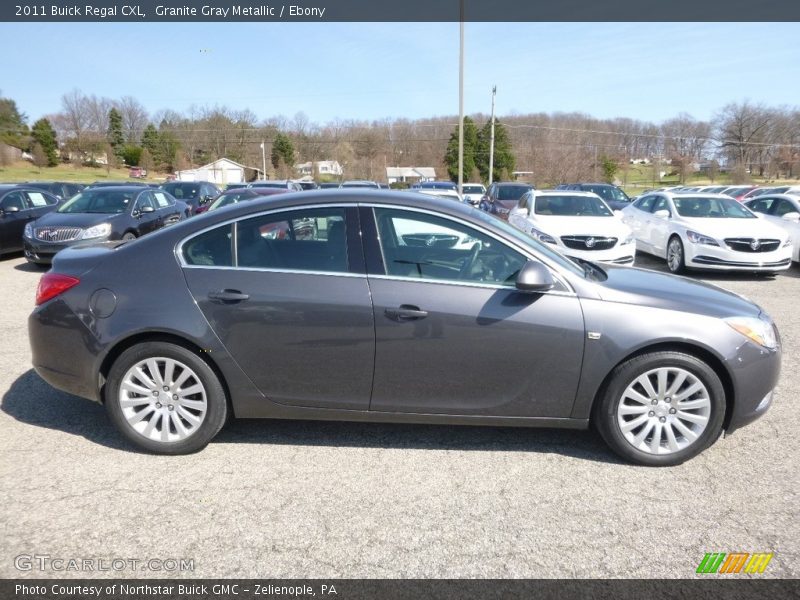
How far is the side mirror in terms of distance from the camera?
3.30 metres

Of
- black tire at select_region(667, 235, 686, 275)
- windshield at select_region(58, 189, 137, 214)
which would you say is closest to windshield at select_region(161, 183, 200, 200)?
windshield at select_region(58, 189, 137, 214)

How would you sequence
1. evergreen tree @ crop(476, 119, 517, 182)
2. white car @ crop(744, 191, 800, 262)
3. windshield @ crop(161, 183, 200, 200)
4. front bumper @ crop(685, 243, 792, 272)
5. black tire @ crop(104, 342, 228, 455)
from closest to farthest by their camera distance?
black tire @ crop(104, 342, 228, 455) → front bumper @ crop(685, 243, 792, 272) → white car @ crop(744, 191, 800, 262) → windshield @ crop(161, 183, 200, 200) → evergreen tree @ crop(476, 119, 517, 182)

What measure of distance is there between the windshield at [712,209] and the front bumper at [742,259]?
126 cm

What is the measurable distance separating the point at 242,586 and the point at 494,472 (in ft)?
5.22

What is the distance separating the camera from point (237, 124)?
75125 millimetres

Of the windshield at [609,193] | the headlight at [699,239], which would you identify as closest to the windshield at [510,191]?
the windshield at [609,193]

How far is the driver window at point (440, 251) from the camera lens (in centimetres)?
348

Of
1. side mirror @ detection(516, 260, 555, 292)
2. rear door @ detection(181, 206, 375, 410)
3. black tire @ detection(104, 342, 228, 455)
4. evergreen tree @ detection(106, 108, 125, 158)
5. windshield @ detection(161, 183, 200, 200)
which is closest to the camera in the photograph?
side mirror @ detection(516, 260, 555, 292)

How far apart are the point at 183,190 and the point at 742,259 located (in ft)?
56.5

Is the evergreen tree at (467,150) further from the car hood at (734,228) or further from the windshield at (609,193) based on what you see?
the car hood at (734,228)

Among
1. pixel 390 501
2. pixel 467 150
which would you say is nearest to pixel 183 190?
pixel 390 501

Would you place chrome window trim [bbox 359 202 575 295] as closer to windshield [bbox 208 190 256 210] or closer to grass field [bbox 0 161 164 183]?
windshield [bbox 208 190 256 210]

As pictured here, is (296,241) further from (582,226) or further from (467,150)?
(467,150)

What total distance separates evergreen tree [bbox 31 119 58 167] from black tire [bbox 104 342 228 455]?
8928cm
